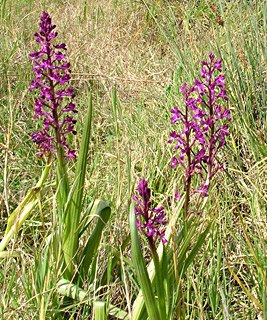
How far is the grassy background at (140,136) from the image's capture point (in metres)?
1.47

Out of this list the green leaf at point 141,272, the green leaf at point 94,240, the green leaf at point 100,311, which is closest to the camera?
the green leaf at point 141,272

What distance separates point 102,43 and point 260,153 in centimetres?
199

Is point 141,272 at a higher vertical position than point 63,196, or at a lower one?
lower

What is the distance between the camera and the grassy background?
1473 mm

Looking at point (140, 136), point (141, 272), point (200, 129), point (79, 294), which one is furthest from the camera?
point (140, 136)

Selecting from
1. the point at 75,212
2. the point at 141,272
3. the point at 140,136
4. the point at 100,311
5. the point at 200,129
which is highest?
the point at 140,136

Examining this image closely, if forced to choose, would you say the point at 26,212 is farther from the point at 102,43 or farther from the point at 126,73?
the point at 102,43

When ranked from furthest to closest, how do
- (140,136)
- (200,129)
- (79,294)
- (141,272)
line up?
(140,136), (200,129), (79,294), (141,272)

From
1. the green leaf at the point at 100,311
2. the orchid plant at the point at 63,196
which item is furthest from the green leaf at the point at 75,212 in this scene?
the green leaf at the point at 100,311

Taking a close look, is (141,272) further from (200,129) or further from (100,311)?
(200,129)

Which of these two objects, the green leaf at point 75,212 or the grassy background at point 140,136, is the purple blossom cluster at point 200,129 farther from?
the green leaf at point 75,212

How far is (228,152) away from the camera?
2170 millimetres

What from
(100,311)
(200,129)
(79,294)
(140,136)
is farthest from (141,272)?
(140,136)

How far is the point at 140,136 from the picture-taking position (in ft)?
7.99
